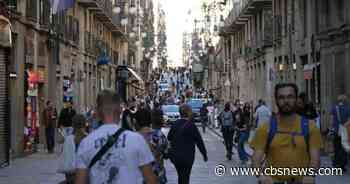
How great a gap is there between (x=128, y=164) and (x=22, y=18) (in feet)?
66.6

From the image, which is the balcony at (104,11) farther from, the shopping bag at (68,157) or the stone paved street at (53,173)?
the shopping bag at (68,157)

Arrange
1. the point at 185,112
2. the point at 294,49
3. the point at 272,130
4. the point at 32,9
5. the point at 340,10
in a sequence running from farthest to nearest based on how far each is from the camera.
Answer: the point at 294,49 → the point at 32,9 → the point at 340,10 → the point at 185,112 → the point at 272,130

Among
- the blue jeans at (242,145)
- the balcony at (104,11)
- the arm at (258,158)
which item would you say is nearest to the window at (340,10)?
the blue jeans at (242,145)

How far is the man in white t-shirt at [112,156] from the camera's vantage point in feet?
21.8

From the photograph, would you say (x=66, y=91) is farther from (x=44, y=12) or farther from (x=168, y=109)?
(x=168, y=109)

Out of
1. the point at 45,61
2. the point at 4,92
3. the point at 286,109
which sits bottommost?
the point at 286,109

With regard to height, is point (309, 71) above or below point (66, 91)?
above

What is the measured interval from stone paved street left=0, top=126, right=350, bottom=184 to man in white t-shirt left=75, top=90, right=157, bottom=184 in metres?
10.9

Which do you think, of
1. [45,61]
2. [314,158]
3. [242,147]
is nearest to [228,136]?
[242,147]

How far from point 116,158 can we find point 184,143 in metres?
6.90

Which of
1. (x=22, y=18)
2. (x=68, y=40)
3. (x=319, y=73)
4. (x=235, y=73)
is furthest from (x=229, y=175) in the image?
(x=235, y=73)

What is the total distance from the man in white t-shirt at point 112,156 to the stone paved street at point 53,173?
35.7 feet

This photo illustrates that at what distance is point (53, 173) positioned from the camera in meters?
19.9

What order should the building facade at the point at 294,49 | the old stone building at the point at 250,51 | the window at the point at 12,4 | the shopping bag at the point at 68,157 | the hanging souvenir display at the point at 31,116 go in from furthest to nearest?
the old stone building at the point at 250,51 < the building facade at the point at 294,49 < the hanging souvenir display at the point at 31,116 < the window at the point at 12,4 < the shopping bag at the point at 68,157
